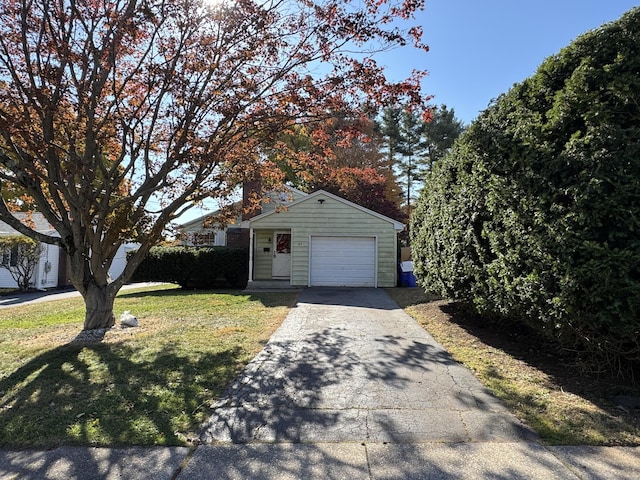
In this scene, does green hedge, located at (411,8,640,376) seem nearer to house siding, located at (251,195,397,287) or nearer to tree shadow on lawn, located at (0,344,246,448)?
tree shadow on lawn, located at (0,344,246,448)

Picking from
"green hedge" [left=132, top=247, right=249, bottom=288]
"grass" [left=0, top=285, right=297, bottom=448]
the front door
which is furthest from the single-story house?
"grass" [left=0, top=285, right=297, bottom=448]

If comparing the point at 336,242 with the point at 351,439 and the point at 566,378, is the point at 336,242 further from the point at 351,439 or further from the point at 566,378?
the point at 351,439

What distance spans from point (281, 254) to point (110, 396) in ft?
40.6

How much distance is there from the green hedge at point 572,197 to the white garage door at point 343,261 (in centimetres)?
925

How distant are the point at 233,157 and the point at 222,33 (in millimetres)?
2080

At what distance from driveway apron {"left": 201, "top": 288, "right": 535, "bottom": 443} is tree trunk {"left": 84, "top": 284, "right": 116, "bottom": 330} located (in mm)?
3028

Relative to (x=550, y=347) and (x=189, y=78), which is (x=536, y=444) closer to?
(x=550, y=347)

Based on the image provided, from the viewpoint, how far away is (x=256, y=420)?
3301 millimetres

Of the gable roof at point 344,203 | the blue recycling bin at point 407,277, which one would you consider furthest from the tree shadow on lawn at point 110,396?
the blue recycling bin at point 407,277

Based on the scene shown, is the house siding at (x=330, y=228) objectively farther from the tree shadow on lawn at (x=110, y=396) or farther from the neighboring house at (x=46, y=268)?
the neighboring house at (x=46, y=268)

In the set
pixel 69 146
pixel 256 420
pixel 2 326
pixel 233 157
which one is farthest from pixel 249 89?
pixel 2 326

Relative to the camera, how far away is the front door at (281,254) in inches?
634

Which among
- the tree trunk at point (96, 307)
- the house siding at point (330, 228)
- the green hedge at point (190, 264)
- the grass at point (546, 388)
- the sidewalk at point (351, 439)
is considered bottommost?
the sidewalk at point (351, 439)

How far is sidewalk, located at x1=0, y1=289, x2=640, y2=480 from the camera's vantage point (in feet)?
8.36
